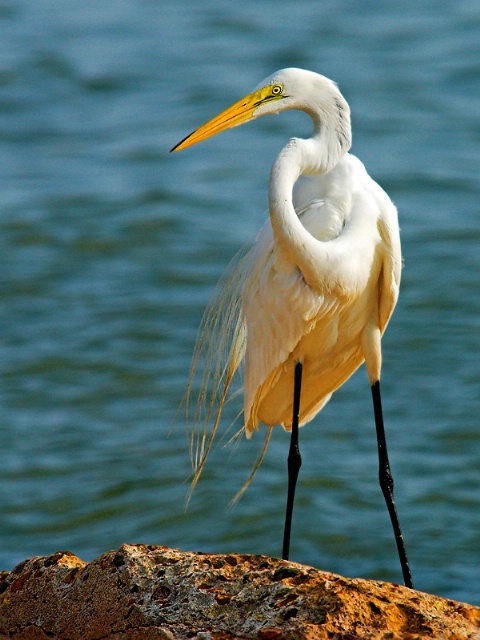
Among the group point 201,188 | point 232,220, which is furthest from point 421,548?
point 201,188

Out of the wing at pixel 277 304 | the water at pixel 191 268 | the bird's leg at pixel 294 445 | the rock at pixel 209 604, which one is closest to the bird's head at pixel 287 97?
the wing at pixel 277 304

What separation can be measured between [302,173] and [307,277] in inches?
17.4

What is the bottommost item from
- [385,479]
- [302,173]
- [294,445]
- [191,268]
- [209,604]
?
[209,604]

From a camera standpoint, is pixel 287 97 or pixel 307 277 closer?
pixel 287 97

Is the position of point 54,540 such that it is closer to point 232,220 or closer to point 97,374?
point 97,374

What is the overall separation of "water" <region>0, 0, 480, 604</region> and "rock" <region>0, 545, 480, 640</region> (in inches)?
104

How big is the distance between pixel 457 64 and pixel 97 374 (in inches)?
244

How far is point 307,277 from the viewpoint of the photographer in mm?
4871

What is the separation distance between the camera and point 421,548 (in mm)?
6934

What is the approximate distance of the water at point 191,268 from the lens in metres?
7.42

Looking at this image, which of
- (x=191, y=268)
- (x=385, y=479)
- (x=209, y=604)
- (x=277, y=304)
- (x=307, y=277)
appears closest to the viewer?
(x=209, y=604)

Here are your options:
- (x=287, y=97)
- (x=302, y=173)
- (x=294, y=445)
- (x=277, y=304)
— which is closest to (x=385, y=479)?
(x=294, y=445)

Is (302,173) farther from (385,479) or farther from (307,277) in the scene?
(385,479)

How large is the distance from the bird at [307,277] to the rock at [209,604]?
1342 mm
